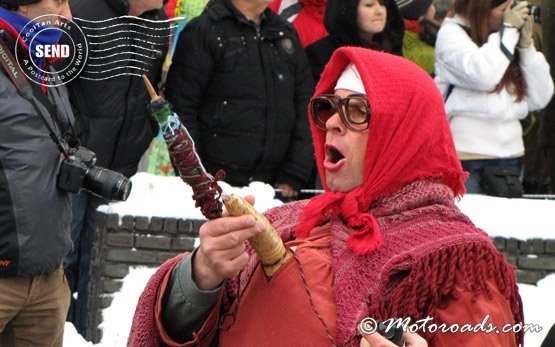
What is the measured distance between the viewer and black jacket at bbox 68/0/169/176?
600cm

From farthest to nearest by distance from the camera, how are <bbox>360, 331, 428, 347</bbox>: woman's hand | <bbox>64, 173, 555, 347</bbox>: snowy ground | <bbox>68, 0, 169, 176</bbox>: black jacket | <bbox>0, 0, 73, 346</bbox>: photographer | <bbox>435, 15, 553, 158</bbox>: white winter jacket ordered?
<bbox>435, 15, 553, 158</bbox>: white winter jacket
<bbox>64, 173, 555, 347</bbox>: snowy ground
<bbox>68, 0, 169, 176</bbox>: black jacket
<bbox>0, 0, 73, 346</bbox>: photographer
<bbox>360, 331, 428, 347</bbox>: woman's hand

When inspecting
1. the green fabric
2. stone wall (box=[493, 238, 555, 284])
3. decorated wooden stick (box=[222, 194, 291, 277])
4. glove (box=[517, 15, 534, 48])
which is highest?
decorated wooden stick (box=[222, 194, 291, 277])

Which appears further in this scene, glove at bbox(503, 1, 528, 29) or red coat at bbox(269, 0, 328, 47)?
red coat at bbox(269, 0, 328, 47)

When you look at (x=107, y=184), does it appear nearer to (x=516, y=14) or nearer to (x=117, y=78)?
(x=117, y=78)

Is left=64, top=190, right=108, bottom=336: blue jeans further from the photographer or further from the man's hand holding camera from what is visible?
the man's hand holding camera

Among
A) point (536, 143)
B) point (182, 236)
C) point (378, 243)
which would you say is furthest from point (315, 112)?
point (536, 143)

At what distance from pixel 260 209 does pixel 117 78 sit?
3.66 feet

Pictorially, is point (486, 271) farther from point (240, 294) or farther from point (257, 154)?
point (257, 154)

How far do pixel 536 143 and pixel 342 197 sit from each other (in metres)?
5.37

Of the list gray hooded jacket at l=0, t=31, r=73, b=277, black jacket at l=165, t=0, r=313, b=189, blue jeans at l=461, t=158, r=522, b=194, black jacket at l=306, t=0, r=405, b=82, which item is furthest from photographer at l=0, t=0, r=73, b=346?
blue jeans at l=461, t=158, r=522, b=194

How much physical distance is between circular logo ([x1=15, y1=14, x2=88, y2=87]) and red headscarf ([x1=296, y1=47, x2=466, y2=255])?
5.95 feet

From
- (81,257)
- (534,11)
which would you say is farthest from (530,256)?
(81,257)

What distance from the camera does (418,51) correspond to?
27.3 feet

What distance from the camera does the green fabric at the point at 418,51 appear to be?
827cm
